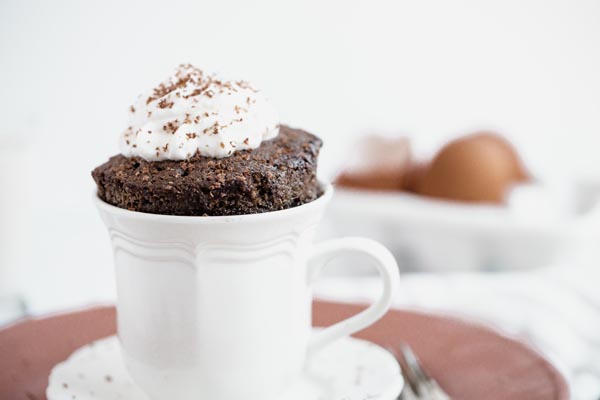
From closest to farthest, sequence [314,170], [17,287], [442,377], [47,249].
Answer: [314,170] < [442,377] < [17,287] < [47,249]

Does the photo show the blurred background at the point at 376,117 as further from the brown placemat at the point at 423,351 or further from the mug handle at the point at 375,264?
the mug handle at the point at 375,264

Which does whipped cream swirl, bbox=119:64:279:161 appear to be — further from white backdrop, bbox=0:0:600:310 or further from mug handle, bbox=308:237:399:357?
white backdrop, bbox=0:0:600:310

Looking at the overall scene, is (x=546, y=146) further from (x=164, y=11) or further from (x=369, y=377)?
(x=369, y=377)

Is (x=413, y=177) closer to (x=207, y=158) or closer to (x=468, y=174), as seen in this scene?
(x=468, y=174)

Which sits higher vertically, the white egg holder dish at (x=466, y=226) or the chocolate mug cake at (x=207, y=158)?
the chocolate mug cake at (x=207, y=158)

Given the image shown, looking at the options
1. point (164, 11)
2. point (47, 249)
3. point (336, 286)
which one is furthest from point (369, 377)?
point (164, 11)

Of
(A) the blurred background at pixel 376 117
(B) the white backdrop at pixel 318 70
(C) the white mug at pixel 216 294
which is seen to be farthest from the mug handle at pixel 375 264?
(B) the white backdrop at pixel 318 70

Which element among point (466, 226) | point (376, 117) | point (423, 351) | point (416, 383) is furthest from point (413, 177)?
point (416, 383)
